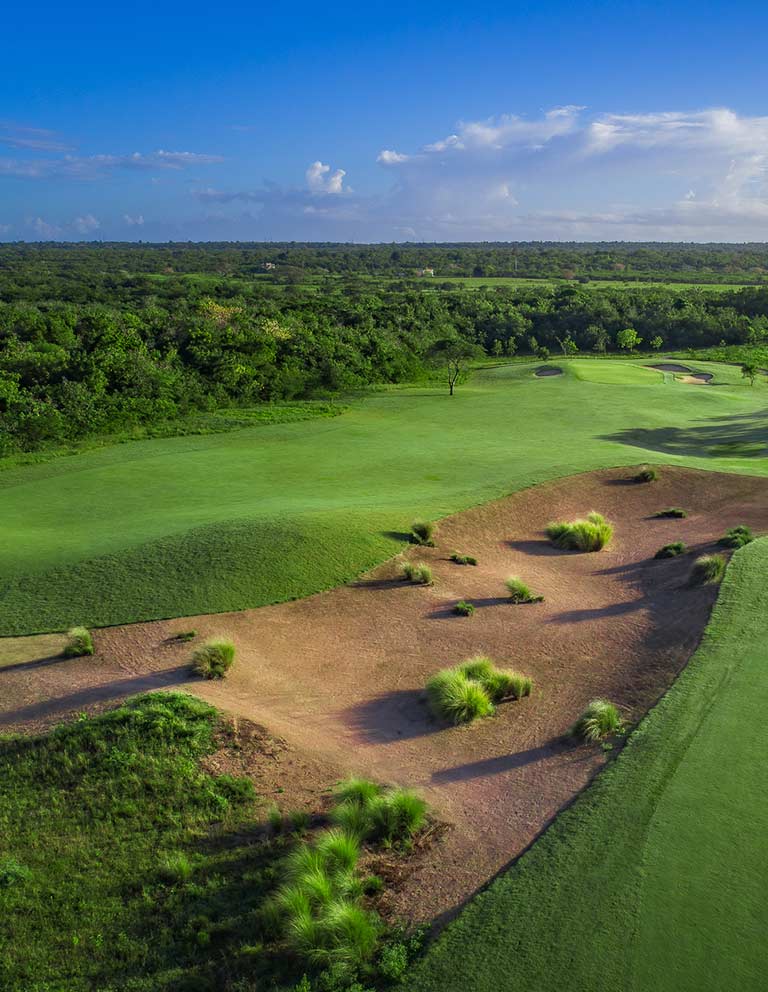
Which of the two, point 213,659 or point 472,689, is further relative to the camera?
point 213,659

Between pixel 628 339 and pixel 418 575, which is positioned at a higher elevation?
pixel 628 339

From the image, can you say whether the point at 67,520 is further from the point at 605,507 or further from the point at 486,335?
the point at 486,335

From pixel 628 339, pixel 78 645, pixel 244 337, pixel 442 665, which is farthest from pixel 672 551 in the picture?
pixel 628 339

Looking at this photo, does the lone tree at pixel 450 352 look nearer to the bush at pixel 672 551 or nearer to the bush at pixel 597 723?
the bush at pixel 672 551

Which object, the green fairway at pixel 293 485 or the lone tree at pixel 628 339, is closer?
the green fairway at pixel 293 485

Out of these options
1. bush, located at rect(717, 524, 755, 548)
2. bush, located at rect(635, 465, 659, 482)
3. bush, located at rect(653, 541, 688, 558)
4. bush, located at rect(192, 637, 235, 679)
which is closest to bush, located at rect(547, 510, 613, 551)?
bush, located at rect(653, 541, 688, 558)

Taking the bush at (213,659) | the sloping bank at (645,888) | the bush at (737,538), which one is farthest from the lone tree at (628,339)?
the sloping bank at (645,888)

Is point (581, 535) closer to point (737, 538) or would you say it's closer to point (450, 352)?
point (737, 538)

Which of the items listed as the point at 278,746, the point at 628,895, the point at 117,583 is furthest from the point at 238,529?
the point at 628,895
